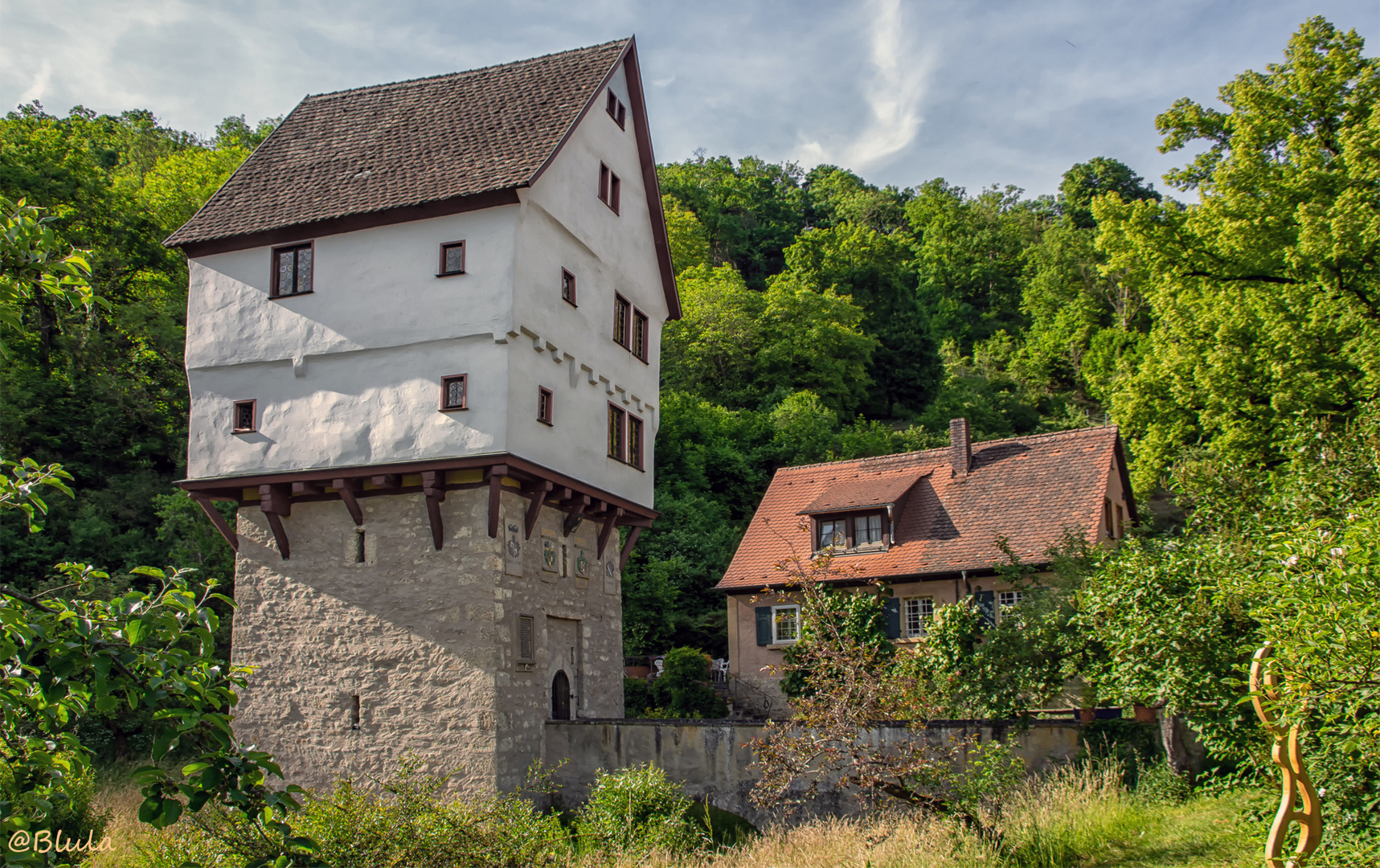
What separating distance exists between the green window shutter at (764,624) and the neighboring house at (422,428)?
707 cm

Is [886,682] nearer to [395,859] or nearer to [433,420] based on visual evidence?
[395,859]

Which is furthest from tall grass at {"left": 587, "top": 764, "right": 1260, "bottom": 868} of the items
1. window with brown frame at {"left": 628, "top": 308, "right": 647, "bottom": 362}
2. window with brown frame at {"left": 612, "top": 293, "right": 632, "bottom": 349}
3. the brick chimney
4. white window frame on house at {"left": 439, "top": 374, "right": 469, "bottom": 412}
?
the brick chimney

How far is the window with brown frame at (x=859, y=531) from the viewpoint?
2681cm

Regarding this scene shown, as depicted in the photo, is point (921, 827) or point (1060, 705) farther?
point (1060, 705)

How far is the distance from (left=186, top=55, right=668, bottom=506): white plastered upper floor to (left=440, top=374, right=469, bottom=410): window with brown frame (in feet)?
0.32

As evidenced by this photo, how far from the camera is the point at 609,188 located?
20.3m

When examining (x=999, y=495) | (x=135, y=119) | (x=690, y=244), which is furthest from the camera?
(x=690, y=244)

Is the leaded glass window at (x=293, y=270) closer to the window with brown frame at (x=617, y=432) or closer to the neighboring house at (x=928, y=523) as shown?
the window with brown frame at (x=617, y=432)

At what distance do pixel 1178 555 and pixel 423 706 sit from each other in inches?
422

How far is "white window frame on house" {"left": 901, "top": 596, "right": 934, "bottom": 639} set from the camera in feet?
82.6

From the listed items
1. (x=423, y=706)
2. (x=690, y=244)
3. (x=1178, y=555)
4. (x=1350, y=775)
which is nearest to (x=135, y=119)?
(x=690, y=244)

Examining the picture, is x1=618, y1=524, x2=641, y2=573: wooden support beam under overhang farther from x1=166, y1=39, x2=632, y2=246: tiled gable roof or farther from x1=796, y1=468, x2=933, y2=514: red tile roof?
x1=796, y1=468, x2=933, y2=514: red tile roof

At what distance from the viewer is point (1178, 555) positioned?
1323cm

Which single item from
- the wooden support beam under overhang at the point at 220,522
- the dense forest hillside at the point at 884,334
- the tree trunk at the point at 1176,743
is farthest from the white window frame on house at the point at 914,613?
the wooden support beam under overhang at the point at 220,522
